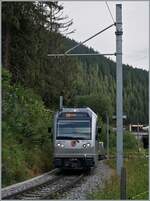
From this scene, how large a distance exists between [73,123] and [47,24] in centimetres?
1495

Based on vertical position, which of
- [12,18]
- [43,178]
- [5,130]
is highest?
[12,18]

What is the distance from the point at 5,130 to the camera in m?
22.7

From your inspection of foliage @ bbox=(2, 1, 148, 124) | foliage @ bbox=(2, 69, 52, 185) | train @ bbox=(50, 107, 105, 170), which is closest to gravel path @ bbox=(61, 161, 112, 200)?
train @ bbox=(50, 107, 105, 170)

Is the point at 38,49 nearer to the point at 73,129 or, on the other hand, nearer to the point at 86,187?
the point at 73,129

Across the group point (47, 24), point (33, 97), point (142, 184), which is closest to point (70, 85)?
point (47, 24)

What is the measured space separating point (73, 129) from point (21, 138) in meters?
2.37

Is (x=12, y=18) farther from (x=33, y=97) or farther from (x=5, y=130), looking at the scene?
(x=5, y=130)

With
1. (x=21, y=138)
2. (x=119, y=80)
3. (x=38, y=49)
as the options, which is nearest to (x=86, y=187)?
(x=119, y=80)

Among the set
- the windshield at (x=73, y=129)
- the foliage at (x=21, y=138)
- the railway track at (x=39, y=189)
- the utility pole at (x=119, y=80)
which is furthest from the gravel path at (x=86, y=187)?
the foliage at (x=21, y=138)

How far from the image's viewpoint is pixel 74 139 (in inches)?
981

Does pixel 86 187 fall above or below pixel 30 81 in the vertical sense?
below

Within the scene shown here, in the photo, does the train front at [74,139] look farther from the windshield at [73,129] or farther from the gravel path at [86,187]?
the gravel path at [86,187]

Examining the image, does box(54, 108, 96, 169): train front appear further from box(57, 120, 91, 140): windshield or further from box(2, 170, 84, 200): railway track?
box(2, 170, 84, 200): railway track

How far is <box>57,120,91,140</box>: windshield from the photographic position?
984 inches
